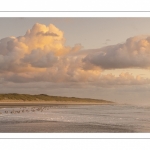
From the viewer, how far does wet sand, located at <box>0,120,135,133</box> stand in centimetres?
1266

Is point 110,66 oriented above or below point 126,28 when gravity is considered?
below

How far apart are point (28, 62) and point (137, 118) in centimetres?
622

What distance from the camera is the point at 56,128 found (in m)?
12.9

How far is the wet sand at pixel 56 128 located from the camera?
1266 centimetres

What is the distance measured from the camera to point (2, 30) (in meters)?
13.8

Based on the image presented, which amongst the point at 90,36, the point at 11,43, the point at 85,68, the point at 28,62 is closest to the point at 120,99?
the point at 85,68

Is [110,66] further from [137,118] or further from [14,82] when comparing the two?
[14,82]
